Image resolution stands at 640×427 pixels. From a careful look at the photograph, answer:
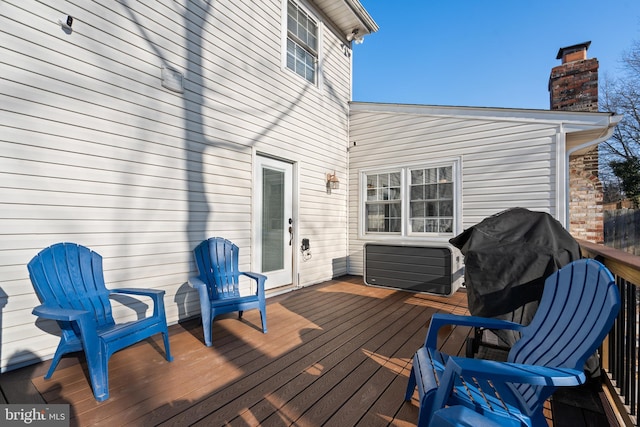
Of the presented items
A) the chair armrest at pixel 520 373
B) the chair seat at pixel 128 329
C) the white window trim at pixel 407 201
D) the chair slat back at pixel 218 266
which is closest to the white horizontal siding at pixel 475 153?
the white window trim at pixel 407 201

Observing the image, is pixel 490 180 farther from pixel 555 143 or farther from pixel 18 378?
pixel 18 378

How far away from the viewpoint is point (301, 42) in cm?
498

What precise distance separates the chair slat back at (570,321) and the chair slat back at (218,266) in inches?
102

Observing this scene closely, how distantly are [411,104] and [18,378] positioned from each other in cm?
579

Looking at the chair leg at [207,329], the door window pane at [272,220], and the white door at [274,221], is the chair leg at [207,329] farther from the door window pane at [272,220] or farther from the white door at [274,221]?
the door window pane at [272,220]

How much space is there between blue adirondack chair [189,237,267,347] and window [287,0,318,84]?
3188 millimetres

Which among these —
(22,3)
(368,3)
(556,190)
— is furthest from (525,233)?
(368,3)

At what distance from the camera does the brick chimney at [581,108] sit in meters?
4.82

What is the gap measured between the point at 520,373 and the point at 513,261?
123cm

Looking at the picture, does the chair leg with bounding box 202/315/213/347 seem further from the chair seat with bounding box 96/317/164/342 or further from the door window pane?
the door window pane

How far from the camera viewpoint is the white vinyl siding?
2.26 m

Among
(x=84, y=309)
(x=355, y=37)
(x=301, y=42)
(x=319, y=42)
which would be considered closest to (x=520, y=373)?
(x=84, y=309)

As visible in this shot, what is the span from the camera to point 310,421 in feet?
5.51

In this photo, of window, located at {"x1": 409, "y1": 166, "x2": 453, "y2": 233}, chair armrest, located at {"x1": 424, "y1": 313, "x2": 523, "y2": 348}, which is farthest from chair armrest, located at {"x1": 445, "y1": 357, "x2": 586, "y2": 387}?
window, located at {"x1": 409, "y1": 166, "x2": 453, "y2": 233}
